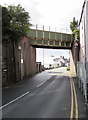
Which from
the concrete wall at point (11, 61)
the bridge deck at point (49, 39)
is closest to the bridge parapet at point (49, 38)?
the bridge deck at point (49, 39)

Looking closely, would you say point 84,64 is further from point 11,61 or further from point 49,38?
point 49,38

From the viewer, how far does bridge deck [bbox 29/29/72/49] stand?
142 feet

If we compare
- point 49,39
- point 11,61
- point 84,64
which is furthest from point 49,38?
point 84,64

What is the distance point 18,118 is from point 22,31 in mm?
19112

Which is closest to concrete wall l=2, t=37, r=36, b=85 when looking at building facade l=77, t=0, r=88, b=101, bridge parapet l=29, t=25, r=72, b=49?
bridge parapet l=29, t=25, r=72, b=49

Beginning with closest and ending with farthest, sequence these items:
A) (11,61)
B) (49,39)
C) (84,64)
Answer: (84,64), (11,61), (49,39)

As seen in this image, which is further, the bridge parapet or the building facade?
the bridge parapet

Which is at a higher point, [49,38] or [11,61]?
[49,38]

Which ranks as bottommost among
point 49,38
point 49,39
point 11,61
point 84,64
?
point 84,64

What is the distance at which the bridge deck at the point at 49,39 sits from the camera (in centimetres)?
4338

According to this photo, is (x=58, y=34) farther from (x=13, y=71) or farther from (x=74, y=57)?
(x=13, y=71)

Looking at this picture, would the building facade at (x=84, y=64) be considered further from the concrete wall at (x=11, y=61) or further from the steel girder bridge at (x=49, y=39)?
the steel girder bridge at (x=49, y=39)

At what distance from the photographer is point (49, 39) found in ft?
146

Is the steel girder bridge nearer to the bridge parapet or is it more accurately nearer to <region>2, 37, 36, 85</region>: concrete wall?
the bridge parapet
